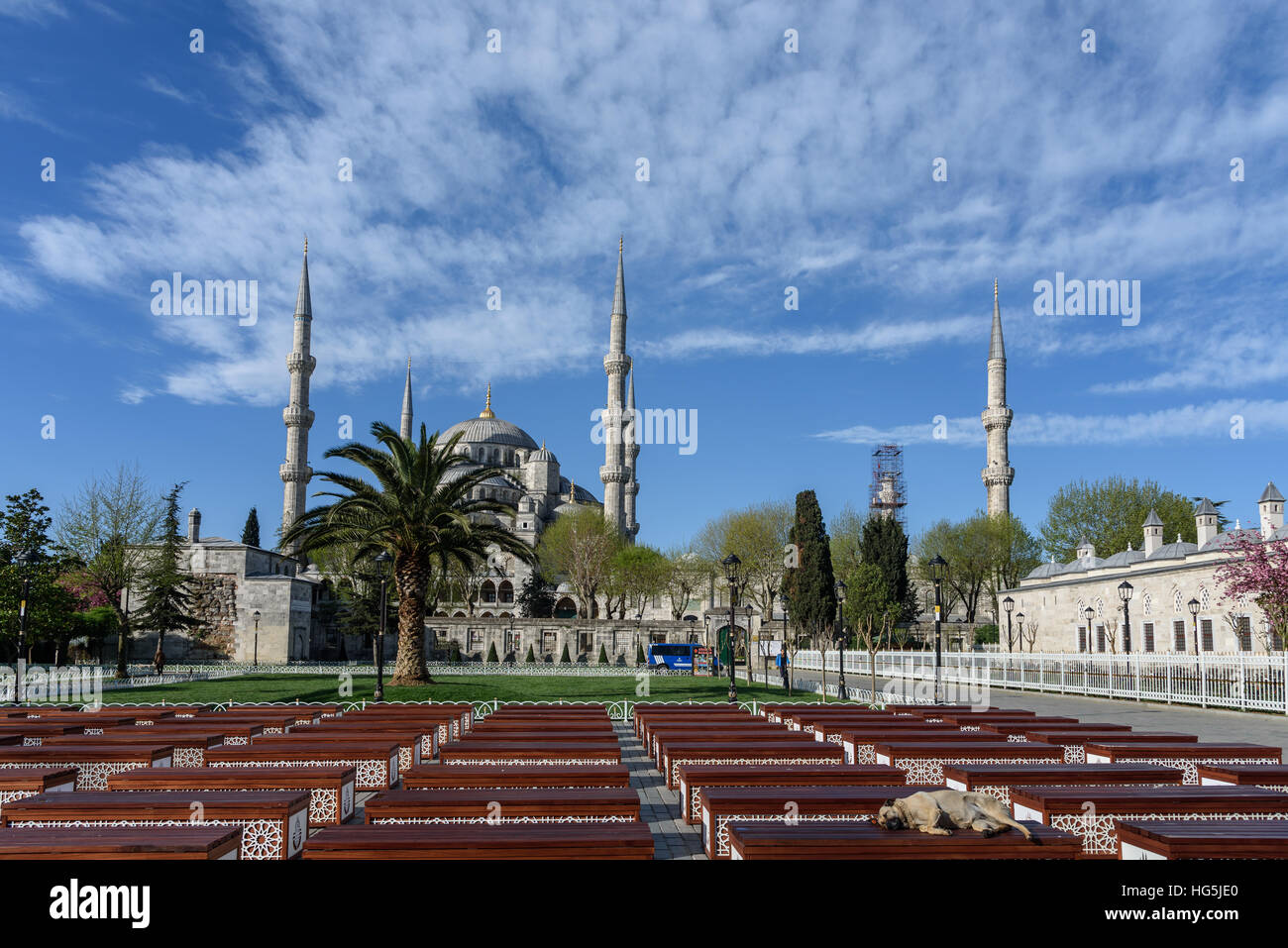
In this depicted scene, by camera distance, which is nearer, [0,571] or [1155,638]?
[0,571]

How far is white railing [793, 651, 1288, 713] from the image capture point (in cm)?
1955

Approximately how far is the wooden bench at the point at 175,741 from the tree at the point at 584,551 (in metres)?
46.1

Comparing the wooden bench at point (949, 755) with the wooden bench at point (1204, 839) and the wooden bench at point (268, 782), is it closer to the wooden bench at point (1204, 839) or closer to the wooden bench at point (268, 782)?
the wooden bench at point (1204, 839)

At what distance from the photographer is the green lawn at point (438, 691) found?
21.1 m

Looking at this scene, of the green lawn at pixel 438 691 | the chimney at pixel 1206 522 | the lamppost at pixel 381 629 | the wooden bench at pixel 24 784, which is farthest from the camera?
the chimney at pixel 1206 522

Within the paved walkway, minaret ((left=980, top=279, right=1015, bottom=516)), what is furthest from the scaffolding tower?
the paved walkway

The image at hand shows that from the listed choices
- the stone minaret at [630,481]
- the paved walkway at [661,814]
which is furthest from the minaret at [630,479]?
the paved walkway at [661,814]

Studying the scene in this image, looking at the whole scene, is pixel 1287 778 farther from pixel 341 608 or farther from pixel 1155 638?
pixel 341 608

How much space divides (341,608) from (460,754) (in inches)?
1993

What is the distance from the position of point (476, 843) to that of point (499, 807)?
1.12 meters
